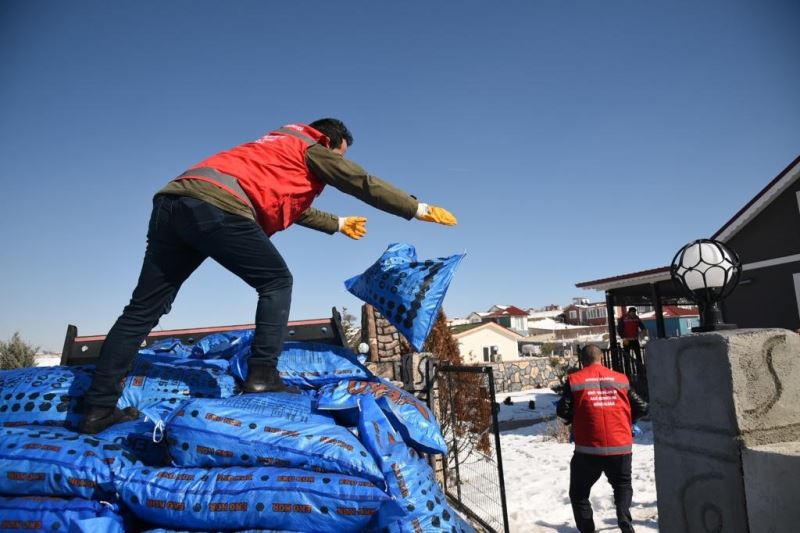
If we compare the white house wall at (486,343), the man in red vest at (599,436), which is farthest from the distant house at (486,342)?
the man in red vest at (599,436)

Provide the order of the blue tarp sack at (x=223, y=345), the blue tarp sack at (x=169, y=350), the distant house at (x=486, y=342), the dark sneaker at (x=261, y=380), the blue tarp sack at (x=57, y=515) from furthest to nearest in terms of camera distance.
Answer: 1. the distant house at (x=486, y=342)
2. the blue tarp sack at (x=169, y=350)
3. the blue tarp sack at (x=223, y=345)
4. the dark sneaker at (x=261, y=380)
5. the blue tarp sack at (x=57, y=515)

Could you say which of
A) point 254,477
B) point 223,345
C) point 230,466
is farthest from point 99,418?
point 223,345

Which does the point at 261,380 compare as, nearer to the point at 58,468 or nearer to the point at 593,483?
the point at 58,468

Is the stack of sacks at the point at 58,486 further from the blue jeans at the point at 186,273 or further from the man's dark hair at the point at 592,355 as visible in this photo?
the man's dark hair at the point at 592,355

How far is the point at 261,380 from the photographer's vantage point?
2.18 m

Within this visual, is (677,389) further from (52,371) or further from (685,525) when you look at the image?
(52,371)

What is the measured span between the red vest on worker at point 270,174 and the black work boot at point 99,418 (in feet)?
3.44

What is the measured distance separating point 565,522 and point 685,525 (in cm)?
260

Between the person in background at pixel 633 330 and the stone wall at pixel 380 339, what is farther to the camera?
the person in background at pixel 633 330

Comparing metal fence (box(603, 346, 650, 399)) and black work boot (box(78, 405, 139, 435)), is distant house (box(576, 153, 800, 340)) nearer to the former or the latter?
metal fence (box(603, 346, 650, 399))

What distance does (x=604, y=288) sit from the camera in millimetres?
11977

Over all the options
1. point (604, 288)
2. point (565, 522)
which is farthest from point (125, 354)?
point (604, 288)

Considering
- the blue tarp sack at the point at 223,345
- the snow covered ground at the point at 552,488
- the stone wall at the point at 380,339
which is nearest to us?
the blue tarp sack at the point at 223,345

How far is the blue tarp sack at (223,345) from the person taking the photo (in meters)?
2.71
